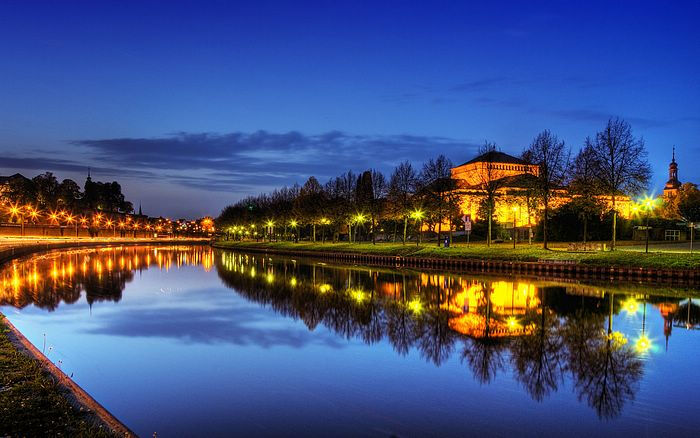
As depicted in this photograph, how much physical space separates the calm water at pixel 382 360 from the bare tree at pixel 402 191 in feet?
135

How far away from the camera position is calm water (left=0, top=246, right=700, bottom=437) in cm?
1078

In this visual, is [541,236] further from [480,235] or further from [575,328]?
[575,328]

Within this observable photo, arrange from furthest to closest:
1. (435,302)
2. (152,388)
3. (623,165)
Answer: (623,165) → (435,302) → (152,388)

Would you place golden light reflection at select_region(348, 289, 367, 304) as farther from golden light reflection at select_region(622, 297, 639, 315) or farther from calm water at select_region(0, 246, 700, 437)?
golden light reflection at select_region(622, 297, 639, 315)

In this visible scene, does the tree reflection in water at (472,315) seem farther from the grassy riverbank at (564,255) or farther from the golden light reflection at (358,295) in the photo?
the grassy riverbank at (564,255)

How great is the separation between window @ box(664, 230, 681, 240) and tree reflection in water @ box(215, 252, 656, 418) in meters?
46.0

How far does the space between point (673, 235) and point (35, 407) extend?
7879 cm

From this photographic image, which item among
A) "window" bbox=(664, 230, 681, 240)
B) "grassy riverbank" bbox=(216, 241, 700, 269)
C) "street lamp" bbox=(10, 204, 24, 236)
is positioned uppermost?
"street lamp" bbox=(10, 204, 24, 236)

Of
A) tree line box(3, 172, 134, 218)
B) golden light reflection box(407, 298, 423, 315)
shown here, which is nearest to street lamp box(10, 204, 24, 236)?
tree line box(3, 172, 134, 218)

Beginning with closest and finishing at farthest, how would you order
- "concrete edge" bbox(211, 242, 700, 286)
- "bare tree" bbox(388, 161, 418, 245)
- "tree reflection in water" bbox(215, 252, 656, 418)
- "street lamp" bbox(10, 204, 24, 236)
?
"tree reflection in water" bbox(215, 252, 656, 418) → "concrete edge" bbox(211, 242, 700, 286) → "bare tree" bbox(388, 161, 418, 245) → "street lamp" bbox(10, 204, 24, 236)

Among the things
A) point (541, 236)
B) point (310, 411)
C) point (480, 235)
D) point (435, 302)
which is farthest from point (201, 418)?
point (480, 235)

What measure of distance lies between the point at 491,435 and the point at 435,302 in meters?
17.8

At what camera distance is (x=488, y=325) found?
67.6 ft

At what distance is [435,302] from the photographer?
27.6 m
